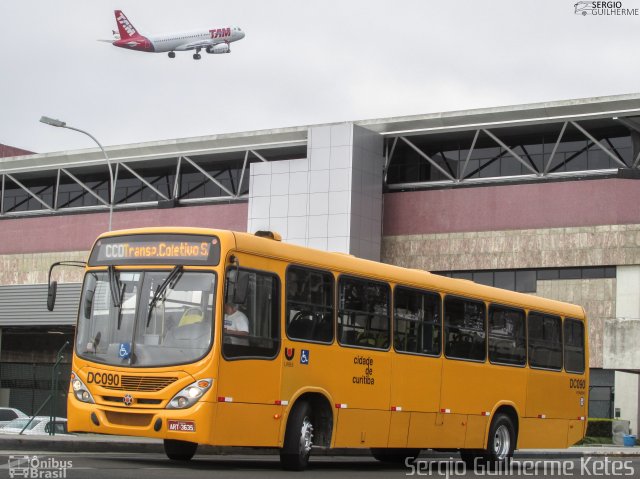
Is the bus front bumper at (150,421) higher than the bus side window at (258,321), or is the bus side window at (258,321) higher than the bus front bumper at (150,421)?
the bus side window at (258,321)

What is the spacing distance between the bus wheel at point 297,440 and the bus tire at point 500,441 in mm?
5655

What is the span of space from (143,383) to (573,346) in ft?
37.5

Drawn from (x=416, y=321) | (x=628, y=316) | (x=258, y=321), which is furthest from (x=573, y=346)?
(x=628, y=316)

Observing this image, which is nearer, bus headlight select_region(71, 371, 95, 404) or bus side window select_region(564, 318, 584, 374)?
bus headlight select_region(71, 371, 95, 404)

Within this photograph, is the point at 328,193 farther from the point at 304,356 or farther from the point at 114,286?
the point at 114,286

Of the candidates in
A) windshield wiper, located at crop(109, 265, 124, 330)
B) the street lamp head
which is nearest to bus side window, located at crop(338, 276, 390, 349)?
windshield wiper, located at crop(109, 265, 124, 330)

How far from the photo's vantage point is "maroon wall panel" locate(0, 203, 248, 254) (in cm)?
5136

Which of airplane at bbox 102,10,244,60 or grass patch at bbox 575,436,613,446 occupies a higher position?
airplane at bbox 102,10,244,60

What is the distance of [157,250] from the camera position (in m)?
15.6

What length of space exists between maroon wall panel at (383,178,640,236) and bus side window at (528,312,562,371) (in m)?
19.9

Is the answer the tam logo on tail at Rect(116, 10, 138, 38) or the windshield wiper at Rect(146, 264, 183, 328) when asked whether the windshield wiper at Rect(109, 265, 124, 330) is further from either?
the tam logo on tail at Rect(116, 10, 138, 38)

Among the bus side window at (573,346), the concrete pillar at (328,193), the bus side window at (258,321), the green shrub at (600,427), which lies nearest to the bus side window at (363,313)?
the bus side window at (258,321)

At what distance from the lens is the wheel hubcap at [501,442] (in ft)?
69.8

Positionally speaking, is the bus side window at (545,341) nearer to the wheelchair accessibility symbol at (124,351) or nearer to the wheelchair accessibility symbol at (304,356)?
the wheelchair accessibility symbol at (304,356)
